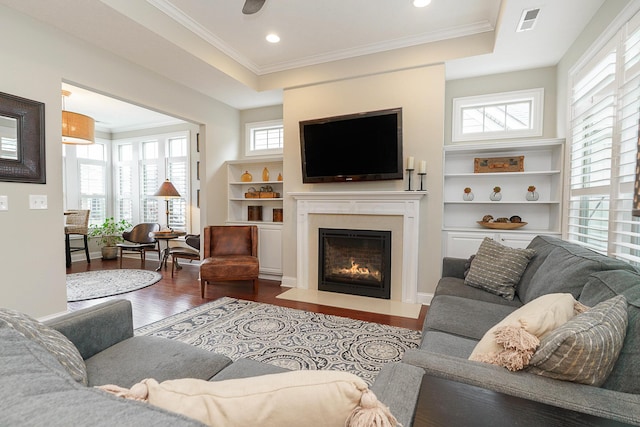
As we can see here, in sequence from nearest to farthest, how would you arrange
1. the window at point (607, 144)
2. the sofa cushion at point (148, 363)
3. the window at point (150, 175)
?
the sofa cushion at point (148, 363) < the window at point (607, 144) < the window at point (150, 175)

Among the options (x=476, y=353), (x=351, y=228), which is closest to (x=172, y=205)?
(x=351, y=228)

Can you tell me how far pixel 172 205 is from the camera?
238 inches

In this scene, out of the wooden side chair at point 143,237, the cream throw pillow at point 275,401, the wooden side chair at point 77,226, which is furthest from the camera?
the wooden side chair at point 143,237

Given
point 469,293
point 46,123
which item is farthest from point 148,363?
point 46,123

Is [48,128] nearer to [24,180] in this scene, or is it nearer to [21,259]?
[24,180]

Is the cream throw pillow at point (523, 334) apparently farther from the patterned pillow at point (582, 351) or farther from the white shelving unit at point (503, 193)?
the white shelving unit at point (503, 193)

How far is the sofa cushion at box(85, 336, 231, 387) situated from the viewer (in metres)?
1.21

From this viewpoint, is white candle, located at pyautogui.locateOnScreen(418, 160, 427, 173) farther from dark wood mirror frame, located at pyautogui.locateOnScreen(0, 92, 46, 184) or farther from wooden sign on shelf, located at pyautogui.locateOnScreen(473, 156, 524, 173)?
dark wood mirror frame, located at pyautogui.locateOnScreen(0, 92, 46, 184)

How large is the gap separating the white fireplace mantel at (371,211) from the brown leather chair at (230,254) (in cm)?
66

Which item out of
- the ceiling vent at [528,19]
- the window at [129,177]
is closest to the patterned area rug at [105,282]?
the window at [129,177]

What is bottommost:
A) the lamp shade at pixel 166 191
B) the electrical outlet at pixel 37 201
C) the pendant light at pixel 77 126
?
the electrical outlet at pixel 37 201

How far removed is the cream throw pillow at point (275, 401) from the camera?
0.53 m

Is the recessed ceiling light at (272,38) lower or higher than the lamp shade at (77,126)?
higher

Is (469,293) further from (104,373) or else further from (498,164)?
(104,373)
